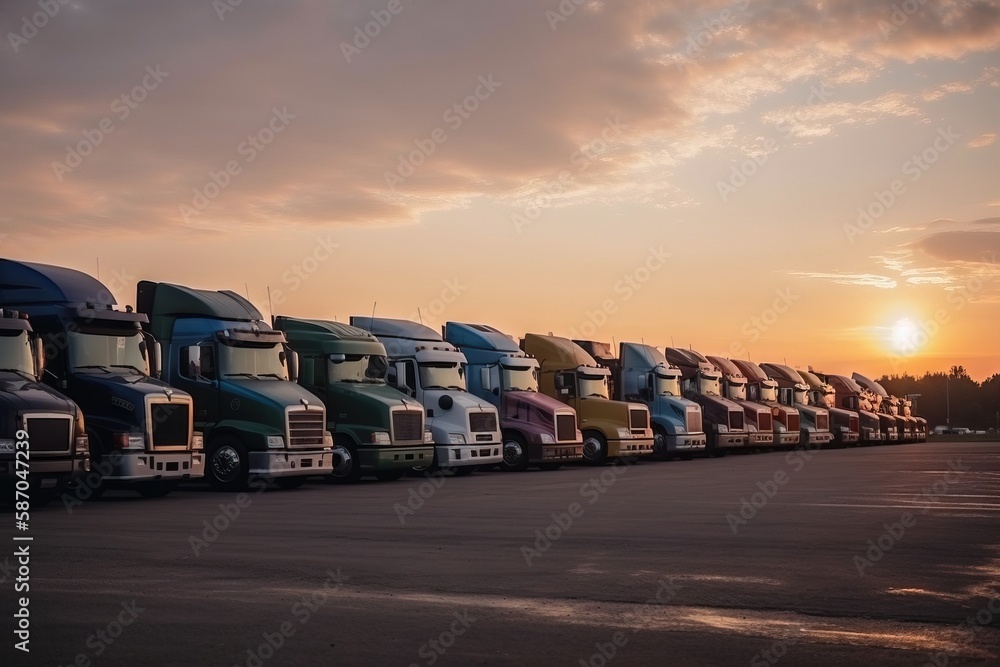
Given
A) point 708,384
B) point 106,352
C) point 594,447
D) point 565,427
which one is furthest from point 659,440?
point 106,352

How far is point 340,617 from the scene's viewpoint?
7.81 meters

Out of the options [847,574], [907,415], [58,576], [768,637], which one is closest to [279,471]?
[58,576]

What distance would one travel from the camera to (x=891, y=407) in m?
73.5

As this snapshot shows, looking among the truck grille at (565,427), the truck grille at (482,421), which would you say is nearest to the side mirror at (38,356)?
the truck grille at (482,421)

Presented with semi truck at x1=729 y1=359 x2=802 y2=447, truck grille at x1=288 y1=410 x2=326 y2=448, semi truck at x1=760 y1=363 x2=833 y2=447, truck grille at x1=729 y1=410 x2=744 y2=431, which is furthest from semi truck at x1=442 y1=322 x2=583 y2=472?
semi truck at x1=760 y1=363 x2=833 y2=447

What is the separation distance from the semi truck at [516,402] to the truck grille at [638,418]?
362 centimetres

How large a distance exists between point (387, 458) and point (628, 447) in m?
11.9

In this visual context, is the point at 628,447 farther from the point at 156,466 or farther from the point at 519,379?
the point at 156,466

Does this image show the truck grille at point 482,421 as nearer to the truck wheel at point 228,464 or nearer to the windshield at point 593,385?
the windshield at point 593,385

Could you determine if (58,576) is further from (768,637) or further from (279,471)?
(279,471)

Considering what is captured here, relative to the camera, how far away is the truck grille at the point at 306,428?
22531 mm

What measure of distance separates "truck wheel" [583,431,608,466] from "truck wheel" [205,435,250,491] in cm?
1496

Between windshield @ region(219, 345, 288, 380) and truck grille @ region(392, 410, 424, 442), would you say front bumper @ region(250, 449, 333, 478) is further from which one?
truck grille @ region(392, 410, 424, 442)

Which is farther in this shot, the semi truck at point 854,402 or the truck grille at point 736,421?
the semi truck at point 854,402
